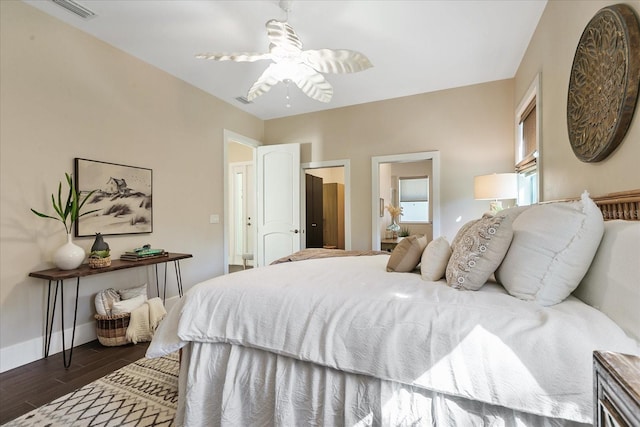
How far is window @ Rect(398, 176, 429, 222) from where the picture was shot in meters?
6.41

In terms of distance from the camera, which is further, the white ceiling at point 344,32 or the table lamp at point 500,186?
the table lamp at point 500,186

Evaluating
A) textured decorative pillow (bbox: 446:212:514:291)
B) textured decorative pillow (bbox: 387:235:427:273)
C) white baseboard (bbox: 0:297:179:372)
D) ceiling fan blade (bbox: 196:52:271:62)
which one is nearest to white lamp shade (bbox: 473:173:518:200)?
textured decorative pillow (bbox: 387:235:427:273)

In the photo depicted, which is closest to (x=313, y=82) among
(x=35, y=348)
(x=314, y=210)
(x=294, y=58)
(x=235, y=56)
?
(x=294, y=58)

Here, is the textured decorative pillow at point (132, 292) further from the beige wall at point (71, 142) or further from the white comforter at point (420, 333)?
the white comforter at point (420, 333)

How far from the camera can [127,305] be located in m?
2.75

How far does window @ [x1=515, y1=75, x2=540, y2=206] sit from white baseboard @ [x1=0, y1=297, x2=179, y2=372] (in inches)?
176

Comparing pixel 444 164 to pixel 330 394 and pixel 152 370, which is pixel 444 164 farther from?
pixel 152 370

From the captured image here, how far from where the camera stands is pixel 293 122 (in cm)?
506

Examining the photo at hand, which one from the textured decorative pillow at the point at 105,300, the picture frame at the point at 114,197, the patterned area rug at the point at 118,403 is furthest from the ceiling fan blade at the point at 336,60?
the textured decorative pillow at the point at 105,300

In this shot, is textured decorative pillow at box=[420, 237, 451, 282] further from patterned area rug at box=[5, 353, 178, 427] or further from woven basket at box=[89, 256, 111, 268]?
woven basket at box=[89, 256, 111, 268]

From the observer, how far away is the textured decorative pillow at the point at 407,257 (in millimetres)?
1846

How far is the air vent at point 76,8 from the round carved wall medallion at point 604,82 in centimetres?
358

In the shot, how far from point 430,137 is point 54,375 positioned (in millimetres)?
4700

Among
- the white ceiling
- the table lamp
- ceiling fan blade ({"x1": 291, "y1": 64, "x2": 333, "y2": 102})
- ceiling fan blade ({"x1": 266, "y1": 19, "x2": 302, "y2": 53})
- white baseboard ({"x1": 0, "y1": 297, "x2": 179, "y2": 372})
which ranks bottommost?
white baseboard ({"x1": 0, "y1": 297, "x2": 179, "y2": 372})
